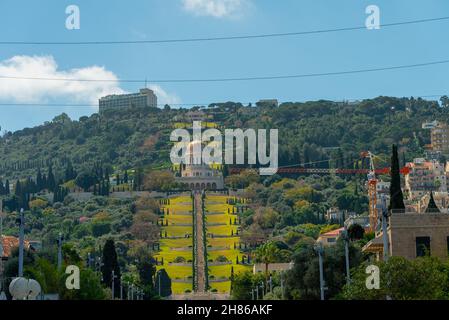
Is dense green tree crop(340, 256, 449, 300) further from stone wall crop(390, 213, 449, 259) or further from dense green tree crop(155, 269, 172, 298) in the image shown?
dense green tree crop(155, 269, 172, 298)

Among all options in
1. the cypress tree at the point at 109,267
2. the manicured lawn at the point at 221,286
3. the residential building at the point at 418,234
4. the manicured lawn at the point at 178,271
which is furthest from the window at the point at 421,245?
the manicured lawn at the point at 178,271

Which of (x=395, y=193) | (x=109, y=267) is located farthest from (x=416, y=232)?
(x=109, y=267)

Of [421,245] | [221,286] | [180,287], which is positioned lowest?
[180,287]

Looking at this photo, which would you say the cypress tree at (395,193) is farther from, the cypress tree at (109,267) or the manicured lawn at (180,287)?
the manicured lawn at (180,287)

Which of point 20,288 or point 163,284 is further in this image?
point 163,284

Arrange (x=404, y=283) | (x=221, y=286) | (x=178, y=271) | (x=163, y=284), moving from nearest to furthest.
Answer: (x=404, y=283)
(x=163, y=284)
(x=221, y=286)
(x=178, y=271)

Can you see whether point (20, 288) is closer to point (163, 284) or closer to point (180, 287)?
point (163, 284)

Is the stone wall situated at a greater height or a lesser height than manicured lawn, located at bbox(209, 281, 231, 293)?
greater

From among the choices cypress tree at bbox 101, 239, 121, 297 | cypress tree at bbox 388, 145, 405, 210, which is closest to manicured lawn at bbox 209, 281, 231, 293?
cypress tree at bbox 101, 239, 121, 297

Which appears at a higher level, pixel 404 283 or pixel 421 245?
pixel 421 245

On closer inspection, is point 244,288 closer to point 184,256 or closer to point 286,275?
point 286,275

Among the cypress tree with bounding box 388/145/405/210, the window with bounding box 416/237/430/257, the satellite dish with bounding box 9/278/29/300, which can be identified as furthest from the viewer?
the cypress tree with bounding box 388/145/405/210
